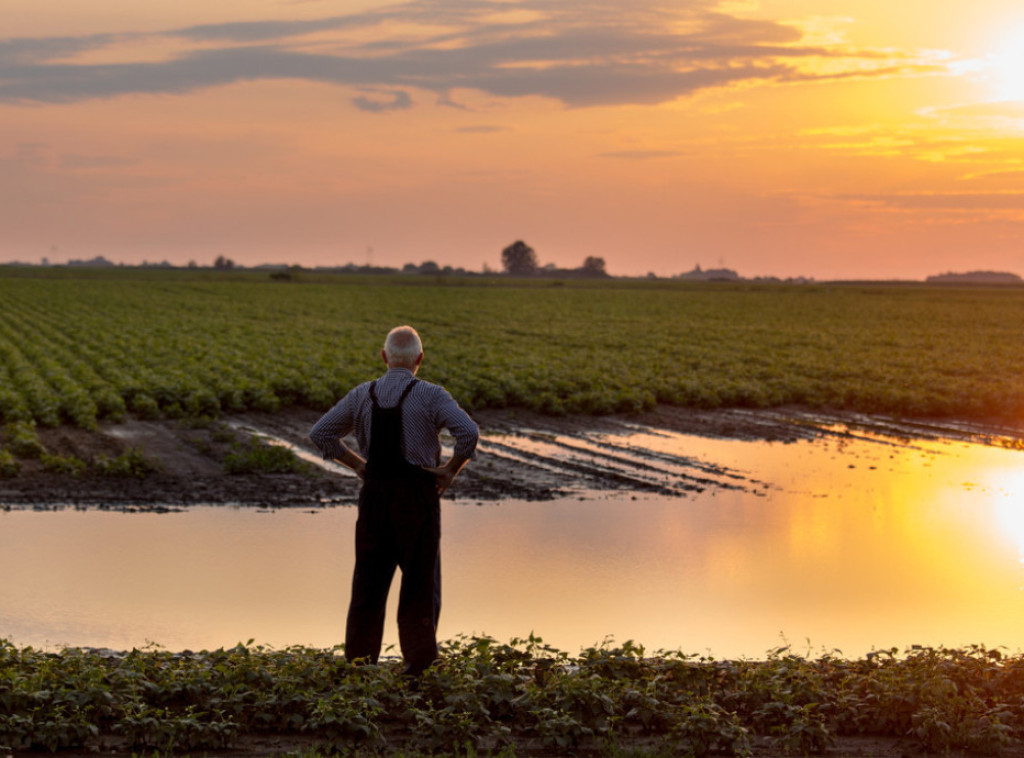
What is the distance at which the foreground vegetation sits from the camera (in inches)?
265

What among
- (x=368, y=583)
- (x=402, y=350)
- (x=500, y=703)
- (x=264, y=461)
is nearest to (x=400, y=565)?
(x=368, y=583)

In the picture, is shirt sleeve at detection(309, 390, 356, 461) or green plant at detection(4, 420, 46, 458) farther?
green plant at detection(4, 420, 46, 458)

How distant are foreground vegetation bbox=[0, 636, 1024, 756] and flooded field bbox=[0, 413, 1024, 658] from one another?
161 cm

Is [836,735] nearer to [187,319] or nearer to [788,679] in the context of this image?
[788,679]

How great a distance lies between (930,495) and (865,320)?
4924 cm

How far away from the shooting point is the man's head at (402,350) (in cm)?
742

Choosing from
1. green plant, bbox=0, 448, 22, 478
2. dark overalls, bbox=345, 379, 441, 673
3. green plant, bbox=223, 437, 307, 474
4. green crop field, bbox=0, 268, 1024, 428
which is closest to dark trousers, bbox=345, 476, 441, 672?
dark overalls, bbox=345, 379, 441, 673

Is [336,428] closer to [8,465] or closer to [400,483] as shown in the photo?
[400,483]

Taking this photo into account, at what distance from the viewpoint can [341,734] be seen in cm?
677

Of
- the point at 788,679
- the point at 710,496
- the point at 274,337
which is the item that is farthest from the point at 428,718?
the point at 274,337

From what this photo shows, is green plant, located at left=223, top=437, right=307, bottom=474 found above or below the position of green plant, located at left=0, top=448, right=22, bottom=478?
above

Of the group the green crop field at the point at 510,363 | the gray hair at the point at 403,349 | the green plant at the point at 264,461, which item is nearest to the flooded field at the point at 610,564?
the green plant at the point at 264,461

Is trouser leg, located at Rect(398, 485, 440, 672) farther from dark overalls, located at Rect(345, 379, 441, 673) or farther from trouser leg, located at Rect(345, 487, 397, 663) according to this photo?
→ trouser leg, located at Rect(345, 487, 397, 663)

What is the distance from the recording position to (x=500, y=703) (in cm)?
716
